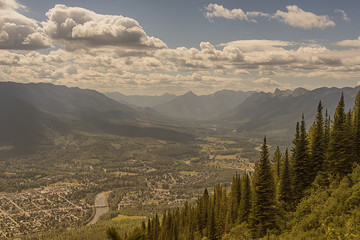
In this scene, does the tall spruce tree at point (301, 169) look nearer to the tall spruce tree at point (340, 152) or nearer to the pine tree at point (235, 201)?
the tall spruce tree at point (340, 152)

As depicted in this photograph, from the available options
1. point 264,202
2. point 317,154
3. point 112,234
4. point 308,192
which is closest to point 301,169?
point 317,154

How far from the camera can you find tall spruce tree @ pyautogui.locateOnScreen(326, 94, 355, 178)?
62.3m

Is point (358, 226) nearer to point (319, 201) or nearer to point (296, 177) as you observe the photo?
point (319, 201)

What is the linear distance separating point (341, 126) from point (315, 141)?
808cm

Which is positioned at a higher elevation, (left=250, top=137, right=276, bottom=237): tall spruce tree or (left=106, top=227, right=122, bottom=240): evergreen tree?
(left=106, top=227, right=122, bottom=240): evergreen tree

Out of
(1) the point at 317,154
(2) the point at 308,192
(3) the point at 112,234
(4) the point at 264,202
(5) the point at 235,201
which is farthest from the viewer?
(5) the point at 235,201

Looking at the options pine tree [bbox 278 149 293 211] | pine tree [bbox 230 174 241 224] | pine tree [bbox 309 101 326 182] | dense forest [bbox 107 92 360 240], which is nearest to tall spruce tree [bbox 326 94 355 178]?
dense forest [bbox 107 92 360 240]

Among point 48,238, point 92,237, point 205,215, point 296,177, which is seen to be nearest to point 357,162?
point 296,177

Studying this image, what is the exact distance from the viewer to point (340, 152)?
61531 mm

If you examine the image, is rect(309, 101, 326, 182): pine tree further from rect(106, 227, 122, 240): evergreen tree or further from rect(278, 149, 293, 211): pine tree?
rect(106, 227, 122, 240): evergreen tree

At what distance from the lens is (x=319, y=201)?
54.0 meters

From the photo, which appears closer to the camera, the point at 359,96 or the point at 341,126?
the point at 341,126

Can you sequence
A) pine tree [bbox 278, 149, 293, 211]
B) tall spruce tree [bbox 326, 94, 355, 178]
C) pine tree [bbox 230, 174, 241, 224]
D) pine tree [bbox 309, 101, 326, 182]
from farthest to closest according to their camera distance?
1. pine tree [bbox 230, 174, 241, 224]
2. pine tree [bbox 309, 101, 326, 182]
3. pine tree [bbox 278, 149, 293, 211]
4. tall spruce tree [bbox 326, 94, 355, 178]

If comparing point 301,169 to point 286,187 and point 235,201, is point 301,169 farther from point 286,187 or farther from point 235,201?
point 235,201
